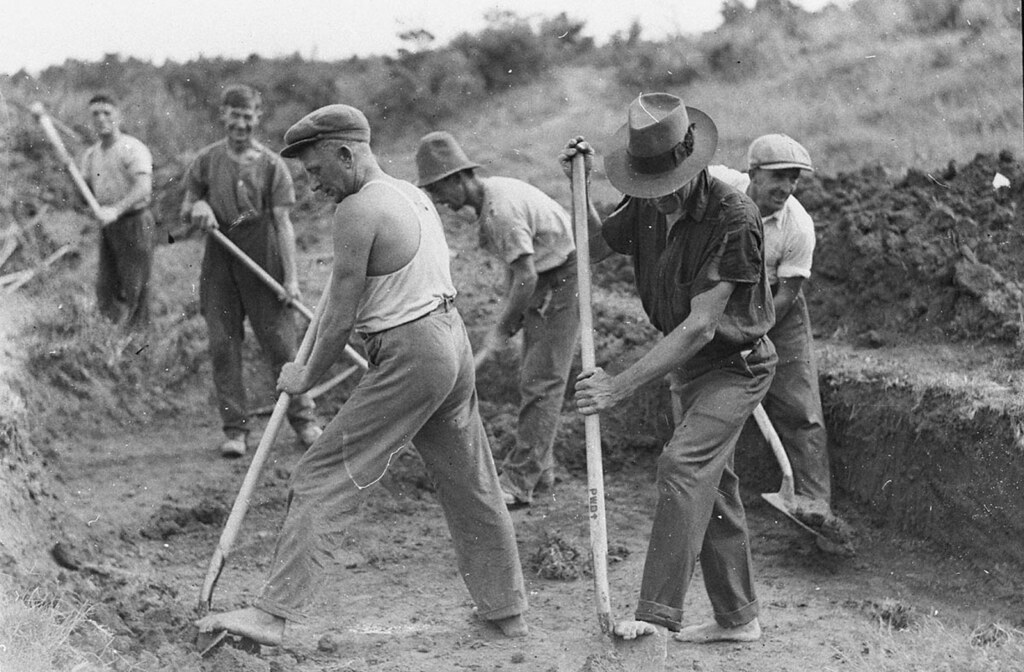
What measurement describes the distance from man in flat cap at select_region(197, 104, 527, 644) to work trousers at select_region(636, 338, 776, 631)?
0.96 meters

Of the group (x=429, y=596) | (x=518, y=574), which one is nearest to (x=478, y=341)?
(x=429, y=596)

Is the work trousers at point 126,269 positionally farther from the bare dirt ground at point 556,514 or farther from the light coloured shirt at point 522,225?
the light coloured shirt at point 522,225

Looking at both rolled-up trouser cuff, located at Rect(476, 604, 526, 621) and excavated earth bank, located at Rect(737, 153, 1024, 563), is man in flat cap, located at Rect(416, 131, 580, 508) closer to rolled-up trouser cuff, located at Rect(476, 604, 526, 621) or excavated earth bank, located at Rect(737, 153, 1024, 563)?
excavated earth bank, located at Rect(737, 153, 1024, 563)

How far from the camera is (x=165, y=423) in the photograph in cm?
819

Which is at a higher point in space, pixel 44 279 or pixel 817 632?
pixel 44 279

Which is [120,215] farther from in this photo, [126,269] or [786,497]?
[786,497]

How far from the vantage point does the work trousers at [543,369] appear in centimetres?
667

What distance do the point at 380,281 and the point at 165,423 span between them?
416 cm

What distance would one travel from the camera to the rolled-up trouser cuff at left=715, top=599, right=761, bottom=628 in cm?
500

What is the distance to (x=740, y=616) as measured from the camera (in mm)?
5004

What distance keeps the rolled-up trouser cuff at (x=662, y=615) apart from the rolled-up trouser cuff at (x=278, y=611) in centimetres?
134

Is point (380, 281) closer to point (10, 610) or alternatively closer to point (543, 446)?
point (10, 610)

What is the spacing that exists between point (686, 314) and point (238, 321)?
3814 millimetres

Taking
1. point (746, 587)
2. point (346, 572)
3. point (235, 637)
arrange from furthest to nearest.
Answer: point (346, 572) < point (746, 587) < point (235, 637)
